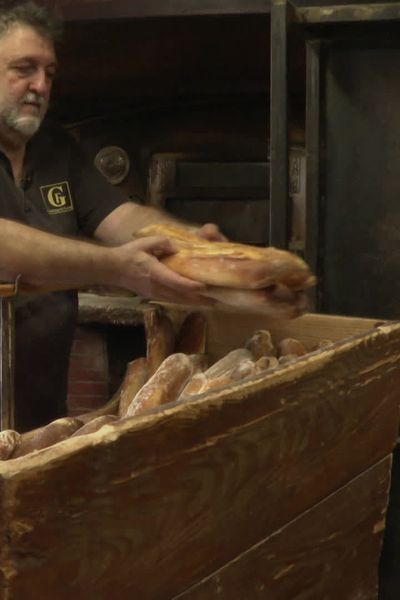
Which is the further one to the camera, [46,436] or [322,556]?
[322,556]

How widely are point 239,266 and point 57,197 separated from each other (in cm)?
103

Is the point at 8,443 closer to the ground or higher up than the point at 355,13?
closer to the ground

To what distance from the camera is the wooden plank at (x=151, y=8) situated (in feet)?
9.51

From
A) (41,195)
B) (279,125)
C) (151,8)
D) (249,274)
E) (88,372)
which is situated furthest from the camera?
(88,372)

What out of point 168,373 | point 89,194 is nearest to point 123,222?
point 89,194

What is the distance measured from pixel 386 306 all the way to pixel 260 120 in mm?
1939

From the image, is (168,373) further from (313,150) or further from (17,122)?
(17,122)

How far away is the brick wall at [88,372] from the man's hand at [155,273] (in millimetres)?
2226

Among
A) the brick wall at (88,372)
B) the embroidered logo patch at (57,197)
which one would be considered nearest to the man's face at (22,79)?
the embroidered logo patch at (57,197)

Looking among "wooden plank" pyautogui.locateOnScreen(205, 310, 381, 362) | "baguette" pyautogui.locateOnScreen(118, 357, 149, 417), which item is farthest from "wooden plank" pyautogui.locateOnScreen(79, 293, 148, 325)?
"baguette" pyautogui.locateOnScreen(118, 357, 149, 417)

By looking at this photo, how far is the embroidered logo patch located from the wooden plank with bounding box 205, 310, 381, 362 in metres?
0.61

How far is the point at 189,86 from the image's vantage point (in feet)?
12.1

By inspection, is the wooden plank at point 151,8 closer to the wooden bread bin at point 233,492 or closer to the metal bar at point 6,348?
the wooden bread bin at point 233,492

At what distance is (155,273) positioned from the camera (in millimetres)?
1334
